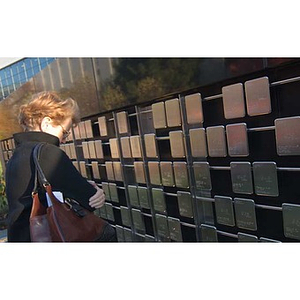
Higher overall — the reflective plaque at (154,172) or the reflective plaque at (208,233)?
the reflective plaque at (154,172)

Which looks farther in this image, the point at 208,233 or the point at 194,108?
the point at 208,233

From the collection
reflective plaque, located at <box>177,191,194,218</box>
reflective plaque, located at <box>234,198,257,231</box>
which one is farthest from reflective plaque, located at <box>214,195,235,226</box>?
reflective plaque, located at <box>177,191,194,218</box>

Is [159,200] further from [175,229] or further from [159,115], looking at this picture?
[159,115]

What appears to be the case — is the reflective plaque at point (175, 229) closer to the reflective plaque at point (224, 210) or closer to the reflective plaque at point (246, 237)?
the reflective plaque at point (224, 210)

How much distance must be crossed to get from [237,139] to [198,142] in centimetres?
33

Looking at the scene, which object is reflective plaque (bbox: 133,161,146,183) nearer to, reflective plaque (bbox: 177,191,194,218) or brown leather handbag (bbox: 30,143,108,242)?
reflective plaque (bbox: 177,191,194,218)

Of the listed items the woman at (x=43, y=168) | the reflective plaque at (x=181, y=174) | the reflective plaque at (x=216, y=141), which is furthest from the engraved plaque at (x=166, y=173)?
the woman at (x=43, y=168)

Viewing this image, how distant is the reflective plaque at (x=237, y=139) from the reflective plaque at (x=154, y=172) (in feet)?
2.46

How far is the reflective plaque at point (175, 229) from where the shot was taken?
272cm

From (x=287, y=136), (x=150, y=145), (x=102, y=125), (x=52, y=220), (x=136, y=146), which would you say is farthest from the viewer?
(x=102, y=125)

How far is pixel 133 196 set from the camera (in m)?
3.02

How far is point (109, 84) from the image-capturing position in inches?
106

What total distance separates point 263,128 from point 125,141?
1335mm

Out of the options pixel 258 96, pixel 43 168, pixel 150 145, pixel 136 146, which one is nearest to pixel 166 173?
pixel 150 145
